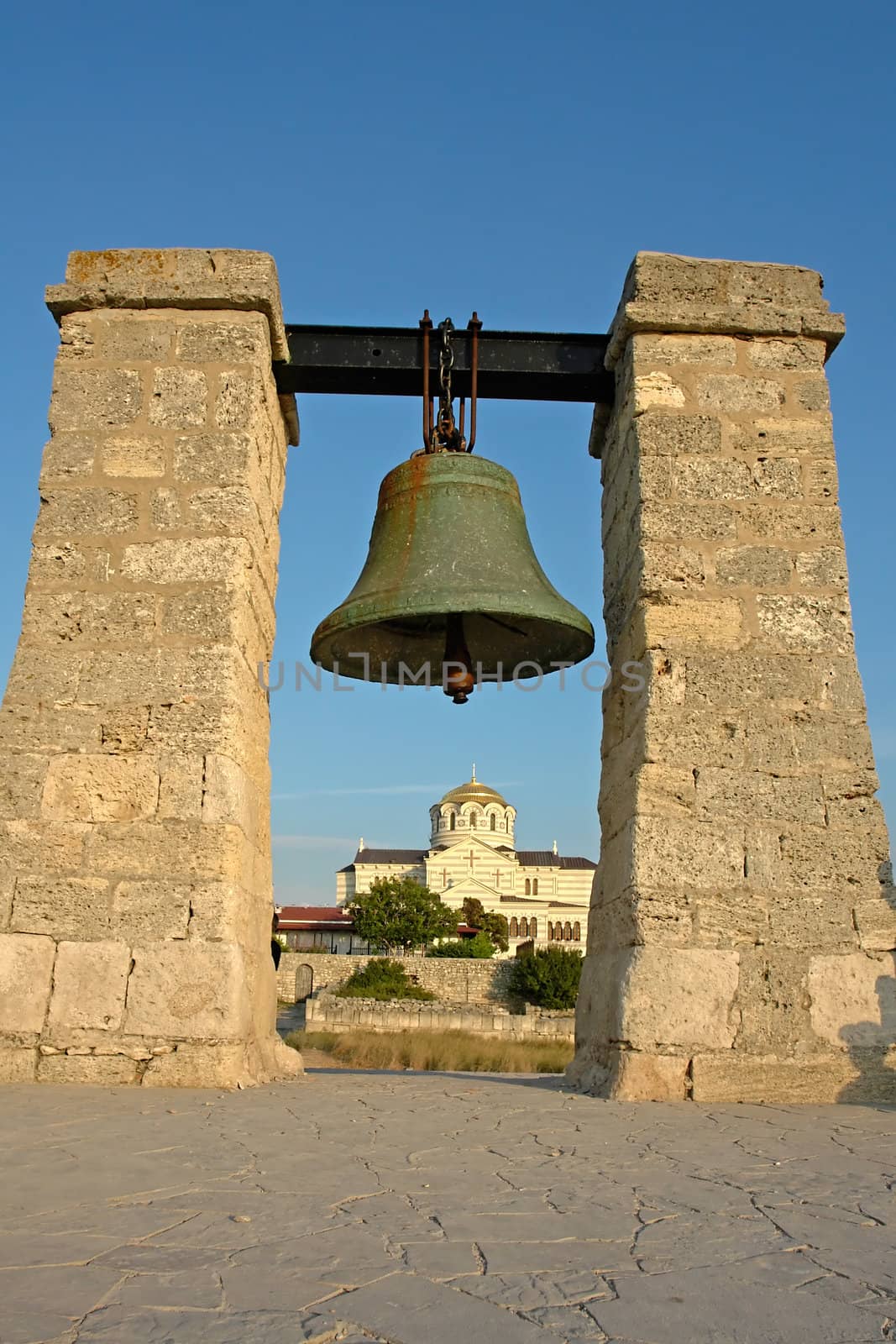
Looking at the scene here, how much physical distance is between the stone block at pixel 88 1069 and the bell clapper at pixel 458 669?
184 centimetres

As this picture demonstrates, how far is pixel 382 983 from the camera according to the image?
128 feet

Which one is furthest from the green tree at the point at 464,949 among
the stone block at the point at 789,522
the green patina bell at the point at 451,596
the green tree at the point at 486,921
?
the stone block at the point at 789,522

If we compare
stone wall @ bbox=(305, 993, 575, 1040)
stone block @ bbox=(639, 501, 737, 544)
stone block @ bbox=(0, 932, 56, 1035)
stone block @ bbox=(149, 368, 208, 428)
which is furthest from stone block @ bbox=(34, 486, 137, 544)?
stone wall @ bbox=(305, 993, 575, 1040)

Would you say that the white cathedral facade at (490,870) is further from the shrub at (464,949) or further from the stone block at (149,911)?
the stone block at (149,911)

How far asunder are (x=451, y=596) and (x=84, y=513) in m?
1.61

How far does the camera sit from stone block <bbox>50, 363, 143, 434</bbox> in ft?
15.3

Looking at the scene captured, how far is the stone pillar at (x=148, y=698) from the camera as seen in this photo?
3.86 m

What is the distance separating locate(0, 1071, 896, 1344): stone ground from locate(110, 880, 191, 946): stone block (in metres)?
0.90

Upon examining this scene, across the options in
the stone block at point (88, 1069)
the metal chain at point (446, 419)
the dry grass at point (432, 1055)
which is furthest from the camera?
the dry grass at point (432, 1055)

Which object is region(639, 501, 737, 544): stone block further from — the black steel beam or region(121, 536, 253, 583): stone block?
region(121, 536, 253, 583): stone block

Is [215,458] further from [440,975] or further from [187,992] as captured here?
[440,975]

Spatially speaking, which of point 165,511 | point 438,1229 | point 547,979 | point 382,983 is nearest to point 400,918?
point 382,983

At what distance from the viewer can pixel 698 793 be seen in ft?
13.4

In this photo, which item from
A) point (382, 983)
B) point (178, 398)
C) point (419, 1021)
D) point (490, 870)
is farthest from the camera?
point (490, 870)
